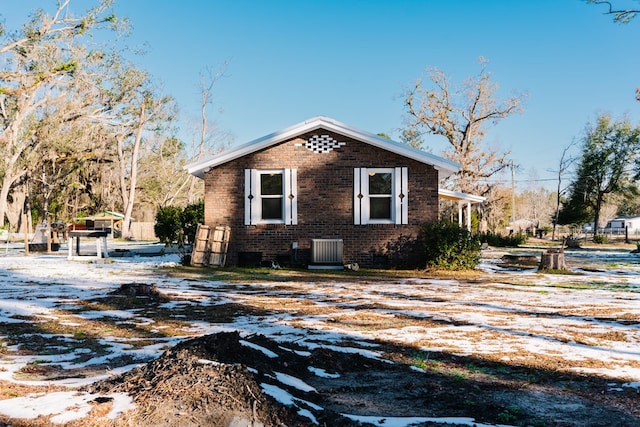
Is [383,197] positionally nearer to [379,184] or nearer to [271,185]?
[379,184]

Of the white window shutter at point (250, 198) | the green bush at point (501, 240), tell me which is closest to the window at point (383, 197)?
the white window shutter at point (250, 198)

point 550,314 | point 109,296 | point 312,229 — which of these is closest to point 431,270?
point 312,229

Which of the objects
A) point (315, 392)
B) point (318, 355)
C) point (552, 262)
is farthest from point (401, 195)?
point (315, 392)

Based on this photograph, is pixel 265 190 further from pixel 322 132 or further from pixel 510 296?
pixel 510 296

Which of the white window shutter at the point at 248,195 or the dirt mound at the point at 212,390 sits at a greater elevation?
the white window shutter at the point at 248,195

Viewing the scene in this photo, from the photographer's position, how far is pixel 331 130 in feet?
52.0

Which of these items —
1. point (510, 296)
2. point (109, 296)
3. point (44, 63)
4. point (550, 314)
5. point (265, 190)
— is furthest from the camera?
point (44, 63)

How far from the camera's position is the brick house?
15750 millimetres

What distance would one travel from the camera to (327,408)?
371 centimetres

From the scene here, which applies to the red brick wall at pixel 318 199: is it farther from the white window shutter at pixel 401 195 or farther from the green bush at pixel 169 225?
the green bush at pixel 169 225

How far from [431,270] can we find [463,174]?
24.1m

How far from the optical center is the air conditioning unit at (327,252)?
612 inches

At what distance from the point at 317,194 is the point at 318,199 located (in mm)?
146

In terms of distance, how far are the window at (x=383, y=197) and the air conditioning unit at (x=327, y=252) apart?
0.94 meters
